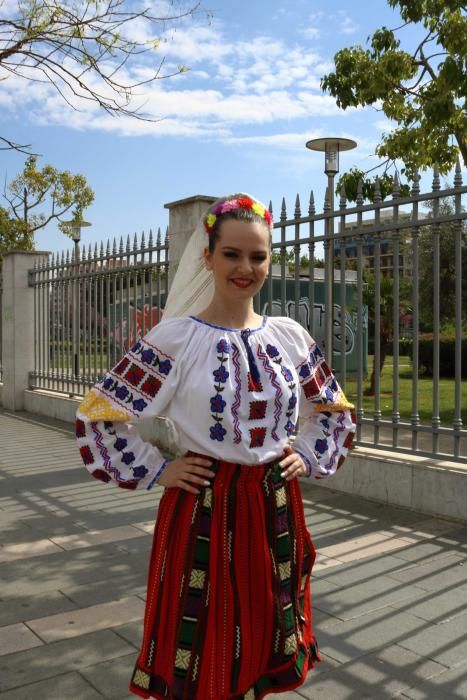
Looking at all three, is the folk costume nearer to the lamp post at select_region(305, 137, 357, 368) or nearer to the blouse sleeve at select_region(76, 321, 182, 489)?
the blouse sleeve at select_region(76, 321, 182, 489)

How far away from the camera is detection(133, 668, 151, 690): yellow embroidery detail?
1983 millimetres

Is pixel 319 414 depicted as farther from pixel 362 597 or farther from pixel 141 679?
pixel 362 597

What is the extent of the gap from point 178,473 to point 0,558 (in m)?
2.96

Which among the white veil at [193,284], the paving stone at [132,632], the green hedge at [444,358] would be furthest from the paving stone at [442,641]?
the green hedge at [444,358]

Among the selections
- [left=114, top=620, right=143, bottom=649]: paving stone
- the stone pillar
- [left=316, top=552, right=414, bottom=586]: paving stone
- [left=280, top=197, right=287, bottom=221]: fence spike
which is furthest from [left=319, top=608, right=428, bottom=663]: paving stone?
the stone pillar

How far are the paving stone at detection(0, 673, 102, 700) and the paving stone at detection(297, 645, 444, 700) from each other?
0.84m

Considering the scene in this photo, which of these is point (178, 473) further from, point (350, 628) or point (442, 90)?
point (442, 90)

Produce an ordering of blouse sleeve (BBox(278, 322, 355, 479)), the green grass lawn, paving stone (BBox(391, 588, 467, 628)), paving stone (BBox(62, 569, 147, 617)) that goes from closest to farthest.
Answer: blouse sleeve (BBox(278, 322, 355, 479))
paving stone (BBox(391, 588, 467, 628))
paving stone (BBox(62, 569, 147, 617))
the green grass lawn

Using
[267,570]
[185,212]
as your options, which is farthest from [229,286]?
[185,212]

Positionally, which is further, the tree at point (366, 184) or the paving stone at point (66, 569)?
the tree at point (366, 184)

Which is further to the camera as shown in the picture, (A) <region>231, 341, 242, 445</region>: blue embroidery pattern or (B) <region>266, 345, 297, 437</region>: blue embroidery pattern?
(B) <region>266, 345, 297, 437</region>: blue embroidery pattern

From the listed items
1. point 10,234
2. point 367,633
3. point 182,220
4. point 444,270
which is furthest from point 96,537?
point 10,234

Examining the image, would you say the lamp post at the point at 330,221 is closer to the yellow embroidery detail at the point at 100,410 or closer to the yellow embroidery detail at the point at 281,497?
the yellow embroidery detail at the point at 281,497

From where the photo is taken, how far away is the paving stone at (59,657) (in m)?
2.87
